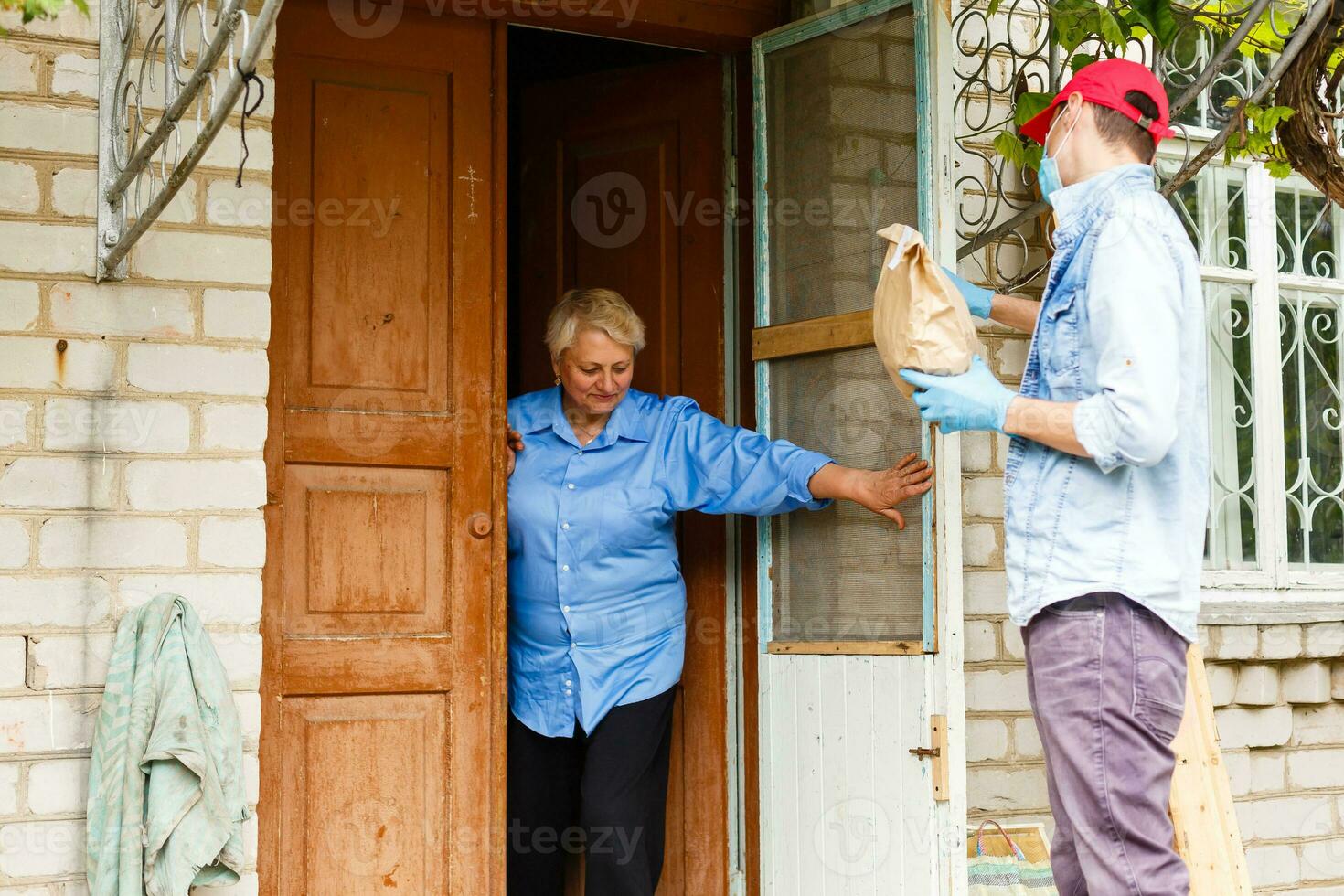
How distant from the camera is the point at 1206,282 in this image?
4.68m

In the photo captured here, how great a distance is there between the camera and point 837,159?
3842mm

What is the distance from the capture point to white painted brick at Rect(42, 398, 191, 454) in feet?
10.6

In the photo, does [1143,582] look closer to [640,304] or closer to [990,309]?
[990,309]

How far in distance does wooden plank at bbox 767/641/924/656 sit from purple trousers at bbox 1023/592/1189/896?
0.89 metres

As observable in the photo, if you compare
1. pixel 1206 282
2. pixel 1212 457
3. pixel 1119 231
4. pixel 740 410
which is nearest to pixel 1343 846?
pixel 1212 457

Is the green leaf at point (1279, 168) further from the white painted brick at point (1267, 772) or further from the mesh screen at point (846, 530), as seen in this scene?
the white painted brick at point (1267, 772)

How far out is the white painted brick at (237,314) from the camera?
340 centimetres

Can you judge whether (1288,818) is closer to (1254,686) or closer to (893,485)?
(1254,686)

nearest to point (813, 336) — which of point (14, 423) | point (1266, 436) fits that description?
point (1266, 436)

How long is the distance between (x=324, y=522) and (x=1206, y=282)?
9.31ft

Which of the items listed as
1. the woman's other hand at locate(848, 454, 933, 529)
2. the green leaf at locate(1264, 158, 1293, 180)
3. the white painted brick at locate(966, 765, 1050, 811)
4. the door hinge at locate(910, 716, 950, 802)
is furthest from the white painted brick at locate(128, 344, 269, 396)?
the green leaf at locate(1264, 158, 1293, 180)

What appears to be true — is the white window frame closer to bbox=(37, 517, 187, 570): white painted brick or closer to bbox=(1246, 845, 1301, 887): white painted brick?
bbox=(1246, 845, 1301, 887): white painted brick

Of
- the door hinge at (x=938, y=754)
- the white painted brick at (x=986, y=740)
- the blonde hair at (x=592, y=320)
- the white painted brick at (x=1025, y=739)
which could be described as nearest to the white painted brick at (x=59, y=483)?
the blonde hair at (x=592, y=320)

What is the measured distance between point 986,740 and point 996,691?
0.46 feet
